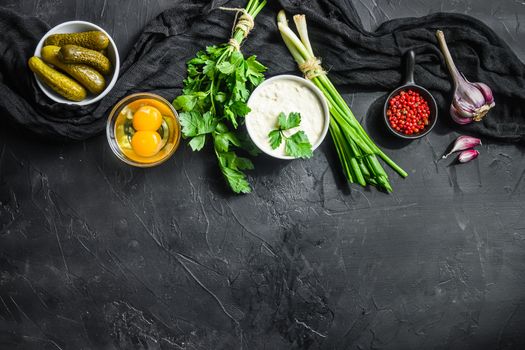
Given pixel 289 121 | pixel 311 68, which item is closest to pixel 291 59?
pixel 311 68

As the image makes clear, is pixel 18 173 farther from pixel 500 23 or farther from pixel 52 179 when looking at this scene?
pixel 500 23

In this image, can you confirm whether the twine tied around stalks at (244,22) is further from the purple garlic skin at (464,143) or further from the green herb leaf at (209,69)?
the purple garlic skin at (464,143)

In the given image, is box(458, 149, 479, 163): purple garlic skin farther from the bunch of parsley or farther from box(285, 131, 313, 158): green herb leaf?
the bunch of parsley

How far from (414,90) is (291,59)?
0.51 metres

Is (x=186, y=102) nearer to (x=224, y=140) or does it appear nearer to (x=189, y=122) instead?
(x=189, y=122)

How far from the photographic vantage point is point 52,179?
205 cm

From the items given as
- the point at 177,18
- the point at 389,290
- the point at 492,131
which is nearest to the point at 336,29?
the point at 177,18

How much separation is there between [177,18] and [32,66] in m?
0.57

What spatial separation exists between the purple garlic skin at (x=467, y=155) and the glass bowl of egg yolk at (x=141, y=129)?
3.81ft

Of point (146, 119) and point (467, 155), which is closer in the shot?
point (146, 119)

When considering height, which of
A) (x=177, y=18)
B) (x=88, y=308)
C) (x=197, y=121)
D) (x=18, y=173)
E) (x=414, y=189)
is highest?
(x=177, y=18)

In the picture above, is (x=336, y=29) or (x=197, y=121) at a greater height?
(x=336, y=29)

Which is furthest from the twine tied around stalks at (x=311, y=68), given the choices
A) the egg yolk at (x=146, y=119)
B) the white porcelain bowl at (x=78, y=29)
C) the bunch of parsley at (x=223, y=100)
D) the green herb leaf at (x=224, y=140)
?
the white porcelain bowl at (x=78, y=29)

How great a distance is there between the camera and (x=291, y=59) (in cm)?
203
